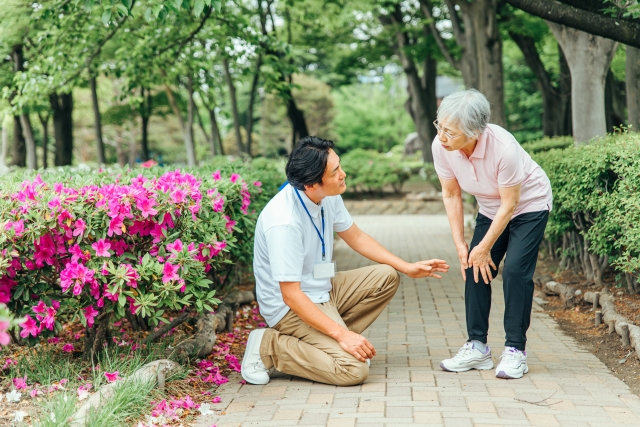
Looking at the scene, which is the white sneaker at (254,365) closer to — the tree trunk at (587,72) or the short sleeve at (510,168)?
the short sleeve at (510,168)

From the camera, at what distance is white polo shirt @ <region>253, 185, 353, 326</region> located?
386cm

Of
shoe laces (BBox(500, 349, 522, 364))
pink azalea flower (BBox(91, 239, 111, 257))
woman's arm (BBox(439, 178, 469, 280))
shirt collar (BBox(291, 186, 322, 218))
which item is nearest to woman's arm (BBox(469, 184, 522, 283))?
woman's arm (BBox(439, 178, 469, 280))

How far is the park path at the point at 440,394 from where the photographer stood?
11.3 ft

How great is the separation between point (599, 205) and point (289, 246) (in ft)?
9.25

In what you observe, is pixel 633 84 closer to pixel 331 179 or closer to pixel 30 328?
pixel 331 179

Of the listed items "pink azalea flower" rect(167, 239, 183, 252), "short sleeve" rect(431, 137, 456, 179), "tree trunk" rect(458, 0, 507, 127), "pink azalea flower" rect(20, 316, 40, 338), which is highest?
"tree trunk" rect(458, 0, 507, 127)

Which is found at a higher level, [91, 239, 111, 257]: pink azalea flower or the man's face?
the man's face

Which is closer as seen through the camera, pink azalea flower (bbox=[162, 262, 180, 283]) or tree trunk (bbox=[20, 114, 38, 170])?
pink azalea flower (bbox=[162, 262, 180, 283])

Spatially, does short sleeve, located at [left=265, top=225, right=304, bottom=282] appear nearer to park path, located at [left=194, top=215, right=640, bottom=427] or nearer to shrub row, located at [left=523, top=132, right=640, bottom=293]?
park path, located at [left=194, top=215, right=640, bottom=427]

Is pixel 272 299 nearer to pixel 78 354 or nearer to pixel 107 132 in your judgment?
pixel 78 354

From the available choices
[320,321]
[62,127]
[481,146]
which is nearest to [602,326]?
[481,146]

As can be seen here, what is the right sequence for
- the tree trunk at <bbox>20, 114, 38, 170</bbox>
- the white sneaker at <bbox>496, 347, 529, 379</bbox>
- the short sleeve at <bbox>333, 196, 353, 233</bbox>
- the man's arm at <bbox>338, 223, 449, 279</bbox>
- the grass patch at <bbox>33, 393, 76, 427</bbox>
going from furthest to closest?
1. the tree trunk at <bbox>20, 114, 38, 170</bbox>
2. the short sleeve at <bbox>333, 196, 353, 233</bbox>
3. the man's arm at <bbox>338, 223, 449, 279</bbox>
4. the white sneaker at <bbox>496, 347, 529, 379</bbox>
5. the grass patch at <bbox>33, 393, 76, 427</bbox>

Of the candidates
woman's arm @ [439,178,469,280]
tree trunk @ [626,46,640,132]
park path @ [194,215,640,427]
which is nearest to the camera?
park path @ [194,215,640,427]

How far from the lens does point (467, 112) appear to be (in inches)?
149
